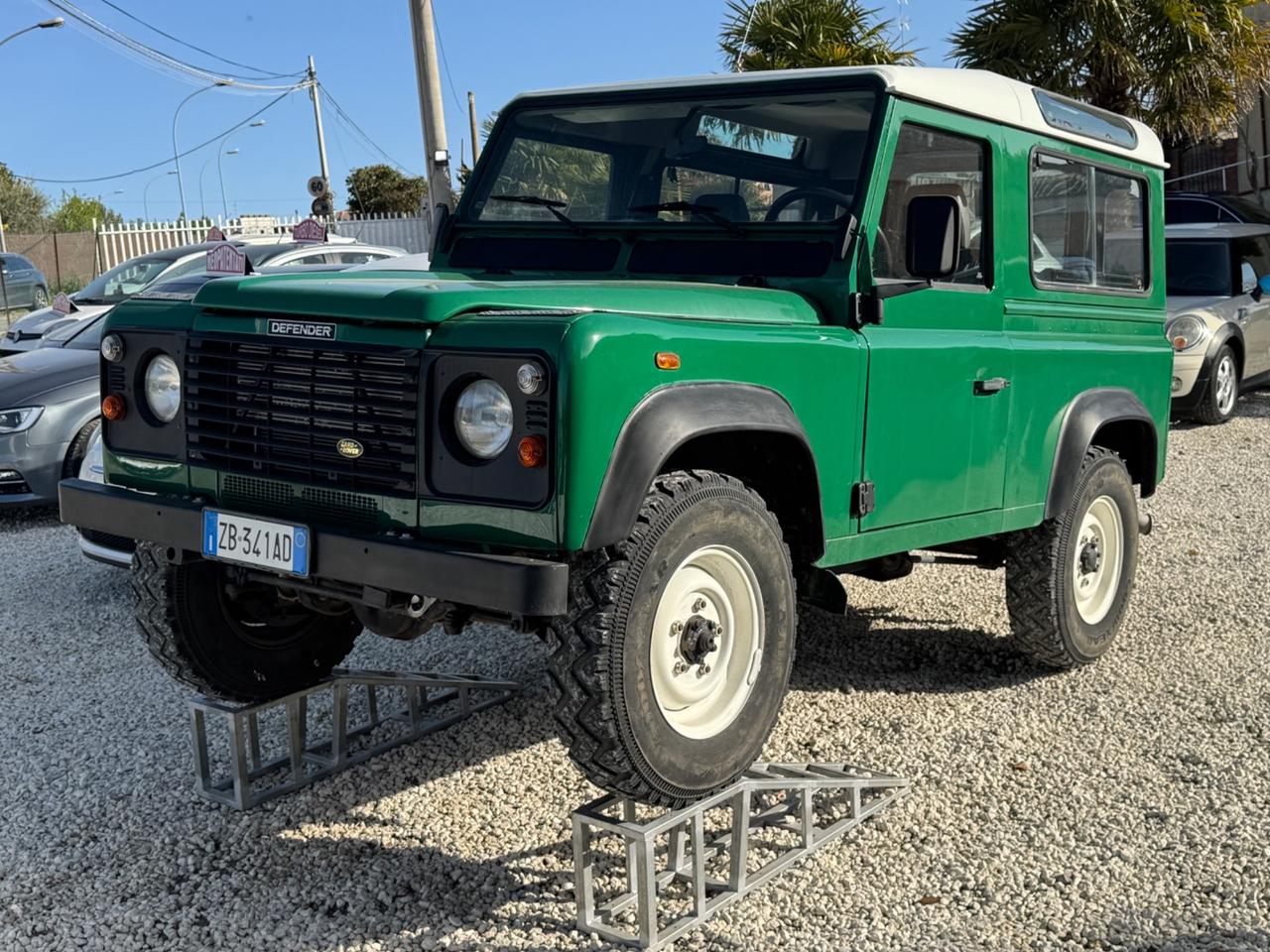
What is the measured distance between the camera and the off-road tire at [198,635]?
4.00m

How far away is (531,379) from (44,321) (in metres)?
12.5

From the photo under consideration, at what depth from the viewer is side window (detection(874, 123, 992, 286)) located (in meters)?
4.11

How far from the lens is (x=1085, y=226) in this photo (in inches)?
204

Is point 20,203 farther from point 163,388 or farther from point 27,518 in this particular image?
point 163,388

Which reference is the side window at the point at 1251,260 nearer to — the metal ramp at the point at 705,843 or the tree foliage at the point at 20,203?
the metal ramp at the point at 705,843

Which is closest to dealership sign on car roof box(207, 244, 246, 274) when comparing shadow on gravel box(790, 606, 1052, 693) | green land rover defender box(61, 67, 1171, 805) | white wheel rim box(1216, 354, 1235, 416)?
green land rover defender box(61, 67, 1171, 805)

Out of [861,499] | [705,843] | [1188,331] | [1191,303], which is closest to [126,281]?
[1188,331]

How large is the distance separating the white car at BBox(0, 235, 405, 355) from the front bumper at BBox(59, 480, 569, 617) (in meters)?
8.33

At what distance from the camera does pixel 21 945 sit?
3309 mm

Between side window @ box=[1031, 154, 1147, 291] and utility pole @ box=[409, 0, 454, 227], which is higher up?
utility pole @ box=[409, 0, 454, 227]

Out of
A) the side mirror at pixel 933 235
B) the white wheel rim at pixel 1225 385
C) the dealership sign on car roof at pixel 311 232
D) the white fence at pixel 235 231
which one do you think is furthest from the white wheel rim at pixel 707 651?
the white fence at pixel 235 231

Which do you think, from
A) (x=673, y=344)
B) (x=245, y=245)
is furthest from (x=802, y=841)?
(x=245, y=245)

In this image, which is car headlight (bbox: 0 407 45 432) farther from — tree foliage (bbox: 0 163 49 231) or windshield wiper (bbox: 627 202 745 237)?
tree foliage (bbox: 0 163 49 231)

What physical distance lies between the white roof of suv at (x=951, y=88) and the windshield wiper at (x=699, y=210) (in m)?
0.46
